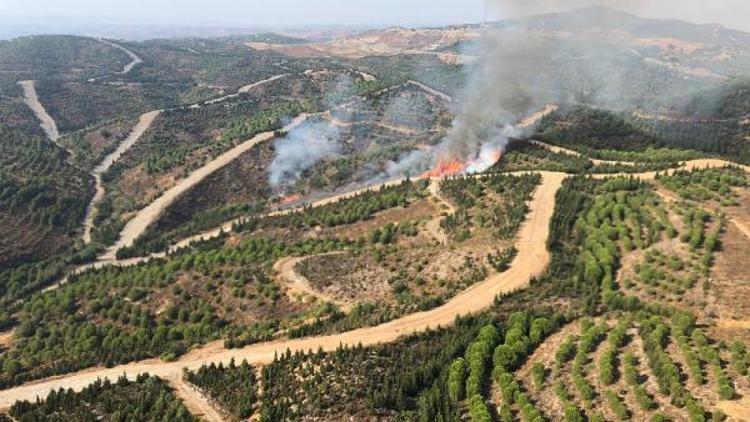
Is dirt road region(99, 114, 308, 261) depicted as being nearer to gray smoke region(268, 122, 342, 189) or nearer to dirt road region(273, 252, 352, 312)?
gray smoke region(268, 122, 342, 189)

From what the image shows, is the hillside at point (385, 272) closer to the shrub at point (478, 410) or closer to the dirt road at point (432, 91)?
the shrub at point (478, 410)

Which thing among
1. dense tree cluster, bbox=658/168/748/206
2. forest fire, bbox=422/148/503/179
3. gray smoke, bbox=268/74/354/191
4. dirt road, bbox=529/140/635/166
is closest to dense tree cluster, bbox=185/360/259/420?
dense tree cluster, bbox=658/168/748/206

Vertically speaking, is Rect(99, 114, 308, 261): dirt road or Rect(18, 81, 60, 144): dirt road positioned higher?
Rect(18, 81, 60, 144): dirt road

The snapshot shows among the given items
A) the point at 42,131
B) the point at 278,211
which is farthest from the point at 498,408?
the point at 42,131

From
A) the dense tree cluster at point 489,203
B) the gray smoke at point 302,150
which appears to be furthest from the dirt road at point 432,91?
the dense tree cluster at point 489,203

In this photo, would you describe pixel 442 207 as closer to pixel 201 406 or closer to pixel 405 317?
pixel 405 317

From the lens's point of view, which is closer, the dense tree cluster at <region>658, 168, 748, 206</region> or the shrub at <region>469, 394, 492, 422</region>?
the shrub at <region>469, 394, 492, 422</region>
